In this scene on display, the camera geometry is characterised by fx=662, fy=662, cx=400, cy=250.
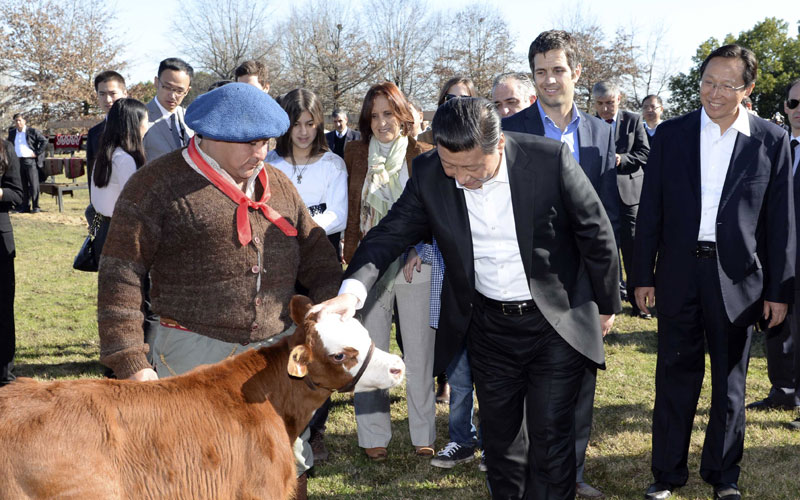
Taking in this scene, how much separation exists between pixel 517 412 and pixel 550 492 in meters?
0.43

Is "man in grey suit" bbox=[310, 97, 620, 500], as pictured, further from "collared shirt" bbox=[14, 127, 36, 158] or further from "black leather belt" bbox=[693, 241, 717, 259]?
"collared shirt" bbox=[14, 127, 36, 158]

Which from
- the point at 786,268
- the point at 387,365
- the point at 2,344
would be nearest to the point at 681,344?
the point at 786,268

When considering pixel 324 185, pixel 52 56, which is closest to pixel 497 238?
pixel 324 185

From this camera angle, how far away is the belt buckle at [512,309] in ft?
10.5

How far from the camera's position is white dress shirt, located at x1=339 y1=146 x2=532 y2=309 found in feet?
10.3

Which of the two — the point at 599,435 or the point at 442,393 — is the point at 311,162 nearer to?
the point at 442,393

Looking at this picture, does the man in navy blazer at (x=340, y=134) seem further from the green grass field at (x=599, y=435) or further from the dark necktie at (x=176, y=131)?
the dark necktie at (x=176, y=131)

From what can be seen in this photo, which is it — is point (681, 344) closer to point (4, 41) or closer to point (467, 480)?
point (467, 480)

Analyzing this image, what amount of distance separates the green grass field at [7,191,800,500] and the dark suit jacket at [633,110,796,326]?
1.27 meters

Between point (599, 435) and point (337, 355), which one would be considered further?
point (599, 435)

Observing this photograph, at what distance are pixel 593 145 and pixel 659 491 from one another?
7.35ft

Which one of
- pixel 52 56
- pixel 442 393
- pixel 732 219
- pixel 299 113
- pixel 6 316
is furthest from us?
pixel 52 56

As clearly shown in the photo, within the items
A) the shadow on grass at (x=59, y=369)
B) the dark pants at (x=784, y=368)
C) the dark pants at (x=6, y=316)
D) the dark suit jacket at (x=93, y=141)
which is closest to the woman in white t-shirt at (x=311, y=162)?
the dark suit jacket at (x=93, y=141)

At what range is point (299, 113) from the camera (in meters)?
4.65
